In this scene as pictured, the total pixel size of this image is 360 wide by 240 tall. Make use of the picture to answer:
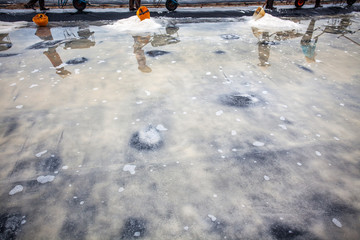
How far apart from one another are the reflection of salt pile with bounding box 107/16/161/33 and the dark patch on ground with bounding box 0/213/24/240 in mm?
7095

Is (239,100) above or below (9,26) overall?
below

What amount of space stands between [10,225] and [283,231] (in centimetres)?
242

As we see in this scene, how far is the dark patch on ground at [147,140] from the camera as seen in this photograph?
2.59 metres

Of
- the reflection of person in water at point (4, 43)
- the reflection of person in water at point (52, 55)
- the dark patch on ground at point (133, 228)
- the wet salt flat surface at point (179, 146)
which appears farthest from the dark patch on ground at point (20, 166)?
the reflection of person in water at point (4, 43)

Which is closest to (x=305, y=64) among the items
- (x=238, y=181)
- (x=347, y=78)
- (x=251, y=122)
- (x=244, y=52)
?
(x=347, y=78)

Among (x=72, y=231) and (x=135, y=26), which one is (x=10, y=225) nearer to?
(x=72, y=231)

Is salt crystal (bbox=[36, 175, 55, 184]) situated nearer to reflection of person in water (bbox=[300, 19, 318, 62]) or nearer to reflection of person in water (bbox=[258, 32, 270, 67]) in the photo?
reflection of person in water (bbox=[258, 32, 270, 67])

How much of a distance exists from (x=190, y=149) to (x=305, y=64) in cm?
403

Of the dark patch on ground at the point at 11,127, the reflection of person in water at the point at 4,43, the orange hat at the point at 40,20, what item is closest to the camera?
the dark patch on ground at the point at 11,127

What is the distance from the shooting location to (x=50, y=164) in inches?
91.7

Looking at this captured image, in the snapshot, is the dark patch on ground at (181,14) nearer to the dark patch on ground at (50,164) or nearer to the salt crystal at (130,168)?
the dark patch on ground at (50,164)

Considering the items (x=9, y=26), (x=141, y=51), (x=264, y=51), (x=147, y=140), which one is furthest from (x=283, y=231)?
(x=9, y=26)

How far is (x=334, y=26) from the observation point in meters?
8.48

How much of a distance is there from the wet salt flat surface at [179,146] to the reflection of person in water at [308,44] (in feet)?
0.48
